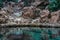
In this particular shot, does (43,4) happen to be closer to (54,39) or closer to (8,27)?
(8,27)

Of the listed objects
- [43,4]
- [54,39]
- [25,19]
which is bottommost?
[54,39]

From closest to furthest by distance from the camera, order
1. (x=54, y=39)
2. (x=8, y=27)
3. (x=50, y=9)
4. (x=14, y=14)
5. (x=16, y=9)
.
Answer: (x=54, y=39)
(x=8, y=27)
(x=50, y=9)
(x=14, y=14)
(x=16, y=9)

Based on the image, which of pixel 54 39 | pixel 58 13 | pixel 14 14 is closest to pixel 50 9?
pixel 58 13

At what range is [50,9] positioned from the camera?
17.7 metres

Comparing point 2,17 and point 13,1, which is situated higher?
point 13,1

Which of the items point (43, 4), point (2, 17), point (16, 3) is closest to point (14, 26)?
point (2, 17)

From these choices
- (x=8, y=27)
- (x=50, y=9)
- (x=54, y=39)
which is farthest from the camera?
(x=50, y=9)

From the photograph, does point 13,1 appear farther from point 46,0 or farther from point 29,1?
point 46,0

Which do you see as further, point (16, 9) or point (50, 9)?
point (16, 9)

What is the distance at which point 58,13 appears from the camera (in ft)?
52.1

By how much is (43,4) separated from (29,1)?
6.81 ft

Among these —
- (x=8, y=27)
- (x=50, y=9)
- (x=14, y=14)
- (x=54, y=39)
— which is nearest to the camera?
(x=54, y=39)

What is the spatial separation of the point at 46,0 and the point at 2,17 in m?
5.90

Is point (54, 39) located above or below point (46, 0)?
below
